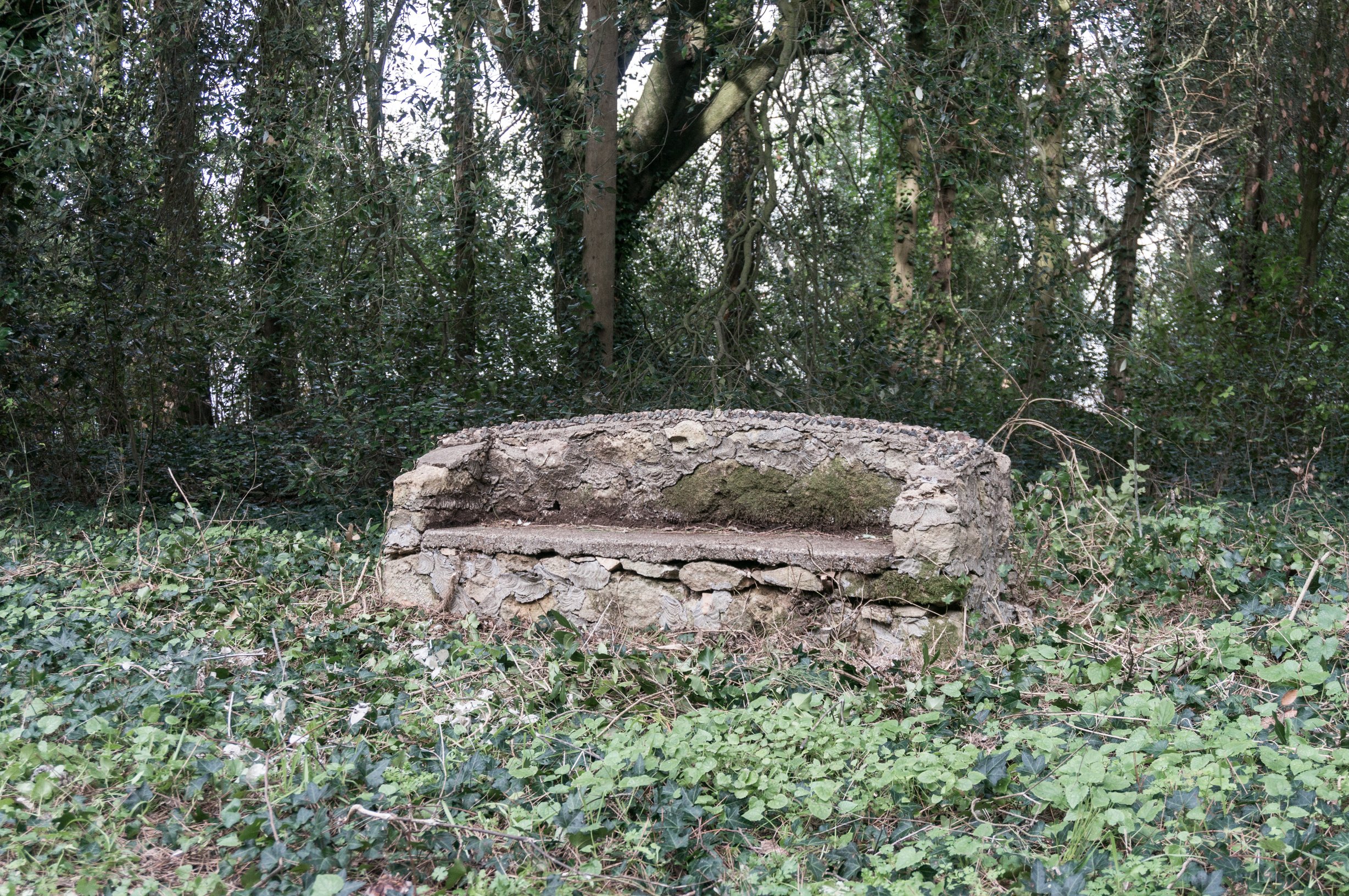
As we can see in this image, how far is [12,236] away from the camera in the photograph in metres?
7.38

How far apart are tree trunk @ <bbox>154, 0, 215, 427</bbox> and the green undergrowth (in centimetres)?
363

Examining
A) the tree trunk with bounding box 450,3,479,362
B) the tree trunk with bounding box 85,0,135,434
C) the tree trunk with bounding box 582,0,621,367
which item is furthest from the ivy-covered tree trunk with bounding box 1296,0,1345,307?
the tree trunk with bounding box 85,0,135,434

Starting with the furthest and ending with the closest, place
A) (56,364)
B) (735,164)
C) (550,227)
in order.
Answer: (735,164), (550,227), (56,364)

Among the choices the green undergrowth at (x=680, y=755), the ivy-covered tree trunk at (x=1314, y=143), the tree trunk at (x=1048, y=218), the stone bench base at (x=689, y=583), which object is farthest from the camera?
the ivy-covered tree trunk at (x=1314, y=143)

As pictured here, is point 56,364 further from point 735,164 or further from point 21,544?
point 735,164

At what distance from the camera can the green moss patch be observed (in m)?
5.06

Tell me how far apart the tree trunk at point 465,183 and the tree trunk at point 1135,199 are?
16.3 feet

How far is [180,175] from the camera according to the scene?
8.34 m

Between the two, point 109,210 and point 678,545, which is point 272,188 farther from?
point 678,545

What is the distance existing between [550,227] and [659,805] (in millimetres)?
6277

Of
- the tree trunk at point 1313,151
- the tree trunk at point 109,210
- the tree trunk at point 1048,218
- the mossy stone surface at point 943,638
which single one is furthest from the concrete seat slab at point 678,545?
the tree trunk at point 1313,151

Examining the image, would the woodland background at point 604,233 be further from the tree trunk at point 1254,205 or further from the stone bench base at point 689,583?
the stone bench base at point 689,583

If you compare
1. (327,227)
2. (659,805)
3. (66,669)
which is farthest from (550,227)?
(659,805)

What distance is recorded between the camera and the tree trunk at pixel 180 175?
7945mm
